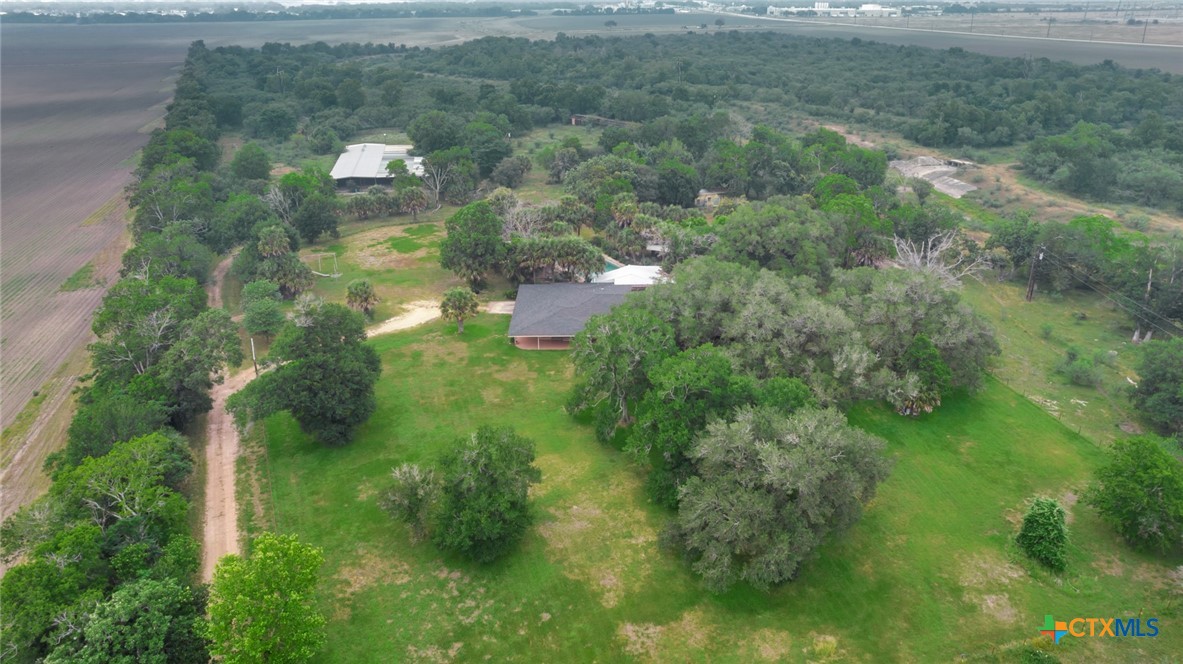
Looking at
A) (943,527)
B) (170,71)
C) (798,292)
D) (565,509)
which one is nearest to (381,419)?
(565,509)

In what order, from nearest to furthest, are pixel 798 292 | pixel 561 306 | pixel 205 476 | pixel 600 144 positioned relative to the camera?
pixel 205 476 < pixel 798 292 < pixel 561 306 < pixel 600 144

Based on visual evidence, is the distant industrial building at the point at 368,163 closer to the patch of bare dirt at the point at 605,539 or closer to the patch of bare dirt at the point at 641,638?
the patch of bare dirt at the point at 605,539

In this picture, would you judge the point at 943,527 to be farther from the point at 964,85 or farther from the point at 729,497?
the point at 964,85

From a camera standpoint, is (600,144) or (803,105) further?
(803,105)

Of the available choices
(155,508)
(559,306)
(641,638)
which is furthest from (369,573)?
(559,306)

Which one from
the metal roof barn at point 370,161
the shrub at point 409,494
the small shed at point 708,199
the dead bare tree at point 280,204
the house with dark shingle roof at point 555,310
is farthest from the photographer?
the metal roof barn at point 370,161

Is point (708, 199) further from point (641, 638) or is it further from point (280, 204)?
point (641, 638)

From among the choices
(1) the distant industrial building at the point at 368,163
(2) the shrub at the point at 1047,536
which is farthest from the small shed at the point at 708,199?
(2) the shrub at the point at 1047,536
